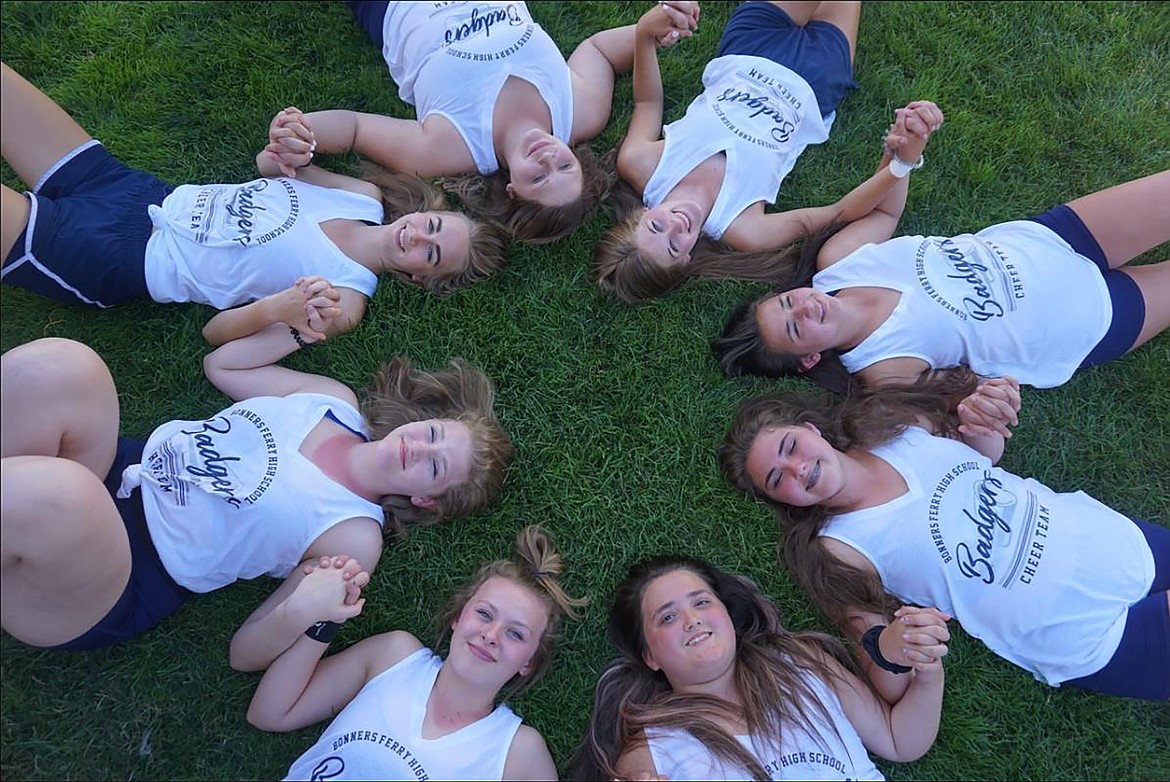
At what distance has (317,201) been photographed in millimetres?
3727

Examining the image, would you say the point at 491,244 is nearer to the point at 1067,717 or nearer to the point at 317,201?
the point at 317,201

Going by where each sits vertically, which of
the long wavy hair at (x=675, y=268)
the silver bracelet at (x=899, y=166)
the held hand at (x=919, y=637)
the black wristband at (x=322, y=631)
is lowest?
the black wristband at (x=322, y=631)

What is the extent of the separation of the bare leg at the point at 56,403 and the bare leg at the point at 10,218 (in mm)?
622

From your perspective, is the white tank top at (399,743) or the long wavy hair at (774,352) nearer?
Result: the white tank top at (399,743)

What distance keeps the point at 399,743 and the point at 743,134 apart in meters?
3.11

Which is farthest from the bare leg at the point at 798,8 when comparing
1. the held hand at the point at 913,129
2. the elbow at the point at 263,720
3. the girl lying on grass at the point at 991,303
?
the elbow at the point at 263,720

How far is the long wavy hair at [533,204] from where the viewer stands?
3.82 meters

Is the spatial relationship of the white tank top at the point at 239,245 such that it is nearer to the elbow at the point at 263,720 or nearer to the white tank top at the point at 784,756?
the elbow at the point at 263,720

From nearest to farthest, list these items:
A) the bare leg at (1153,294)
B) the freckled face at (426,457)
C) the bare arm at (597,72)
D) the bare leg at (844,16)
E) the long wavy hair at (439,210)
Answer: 1. the freckled face at (426,457)
2. the bare leg at (1153,294)
3. the long wavy hair at (439,210)
4. the bare arm at (597,72)
5. the bare leg at (844,16)

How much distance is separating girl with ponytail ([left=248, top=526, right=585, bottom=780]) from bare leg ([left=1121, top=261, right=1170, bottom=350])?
3.00m

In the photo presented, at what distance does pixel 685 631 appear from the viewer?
309 centimetres

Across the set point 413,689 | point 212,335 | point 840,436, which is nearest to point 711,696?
point 413,689

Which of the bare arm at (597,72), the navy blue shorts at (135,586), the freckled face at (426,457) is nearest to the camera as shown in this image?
the navy blue shorts at (135,586)

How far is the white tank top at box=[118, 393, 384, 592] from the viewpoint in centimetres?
319
